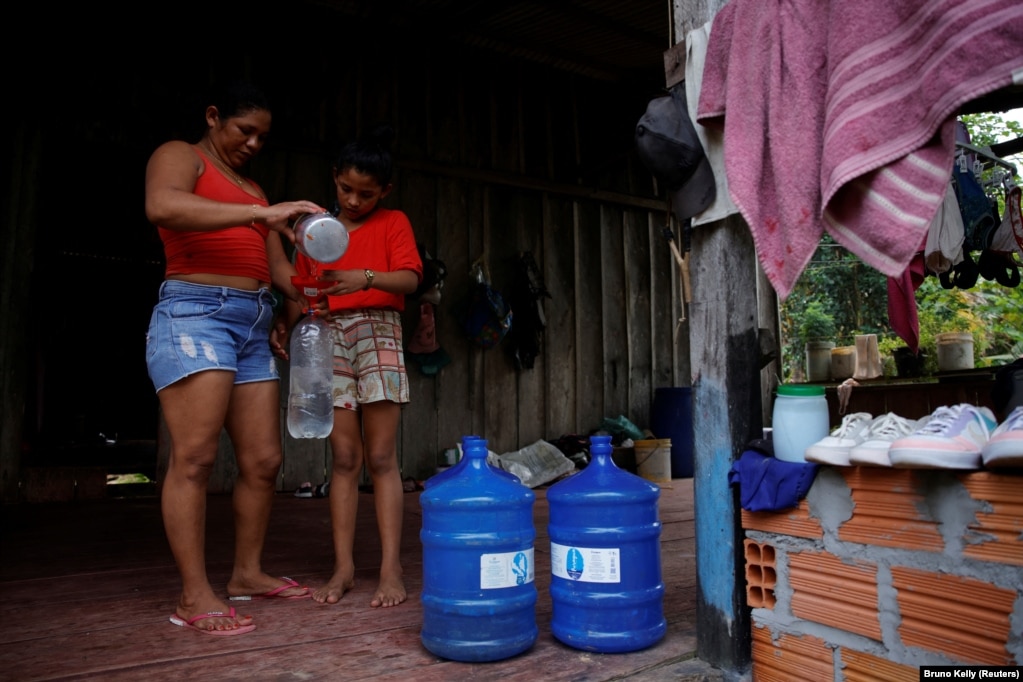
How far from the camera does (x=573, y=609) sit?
2.10 metres

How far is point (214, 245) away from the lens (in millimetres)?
2457

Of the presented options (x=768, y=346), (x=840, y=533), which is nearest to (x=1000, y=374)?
(x=768, y=346)

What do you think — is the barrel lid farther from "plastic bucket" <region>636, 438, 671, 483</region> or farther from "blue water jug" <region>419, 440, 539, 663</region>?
"plastic bucket" <region>636, 438, 671, 483</region>

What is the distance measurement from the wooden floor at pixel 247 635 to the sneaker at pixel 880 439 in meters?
0.84

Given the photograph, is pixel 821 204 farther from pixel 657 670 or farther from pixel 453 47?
pixel 453 47

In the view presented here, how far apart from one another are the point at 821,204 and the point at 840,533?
0.83m

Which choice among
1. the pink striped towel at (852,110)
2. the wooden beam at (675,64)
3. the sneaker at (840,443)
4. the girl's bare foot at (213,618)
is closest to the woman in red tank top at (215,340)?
the girl's bare foot at (213,618)

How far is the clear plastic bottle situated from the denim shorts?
279 mm

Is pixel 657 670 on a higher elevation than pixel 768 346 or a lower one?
lower

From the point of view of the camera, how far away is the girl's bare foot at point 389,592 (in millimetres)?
2557

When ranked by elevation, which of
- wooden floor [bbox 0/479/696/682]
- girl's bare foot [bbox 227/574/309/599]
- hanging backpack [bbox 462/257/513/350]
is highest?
hanging backpack [bbox 462/257/513/350]

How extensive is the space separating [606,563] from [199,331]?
161cm

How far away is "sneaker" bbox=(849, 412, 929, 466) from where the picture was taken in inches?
60.6

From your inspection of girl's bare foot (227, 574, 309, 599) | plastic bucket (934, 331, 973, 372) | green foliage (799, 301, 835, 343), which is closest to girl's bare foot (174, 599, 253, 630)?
girl's bare foot (227, 574, 309, 599)
